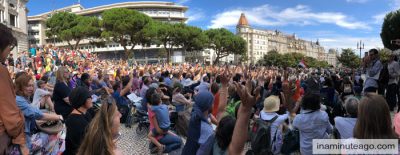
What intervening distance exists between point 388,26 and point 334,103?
32.2 meters

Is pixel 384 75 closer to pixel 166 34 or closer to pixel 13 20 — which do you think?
pixel 166 34

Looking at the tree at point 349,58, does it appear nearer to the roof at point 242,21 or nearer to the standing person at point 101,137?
the roof at point 242,21

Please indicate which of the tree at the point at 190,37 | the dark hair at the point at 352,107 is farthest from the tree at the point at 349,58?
the dark hair at the point at 352,107

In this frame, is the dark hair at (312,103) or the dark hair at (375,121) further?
the dark hair at (312,103)

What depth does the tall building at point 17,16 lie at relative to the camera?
5044cm

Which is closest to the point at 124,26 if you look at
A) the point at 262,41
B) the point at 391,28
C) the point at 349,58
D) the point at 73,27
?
the point at 73,27

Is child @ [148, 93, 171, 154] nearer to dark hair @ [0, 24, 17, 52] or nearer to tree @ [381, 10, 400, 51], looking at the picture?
dark hair @ [0, 24, 17, 52]

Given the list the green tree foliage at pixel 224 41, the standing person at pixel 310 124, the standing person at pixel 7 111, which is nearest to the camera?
the standing person at pixel 7 111

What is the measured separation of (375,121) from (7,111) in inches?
123

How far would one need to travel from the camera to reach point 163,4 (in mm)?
91875

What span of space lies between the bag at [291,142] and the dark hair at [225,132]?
226 cm

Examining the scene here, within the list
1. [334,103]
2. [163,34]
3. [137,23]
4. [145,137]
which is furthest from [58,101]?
[163,34]

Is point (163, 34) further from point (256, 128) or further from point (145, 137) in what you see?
point (256, 128)

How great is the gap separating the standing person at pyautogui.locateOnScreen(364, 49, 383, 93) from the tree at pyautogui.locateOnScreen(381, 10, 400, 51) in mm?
27683
